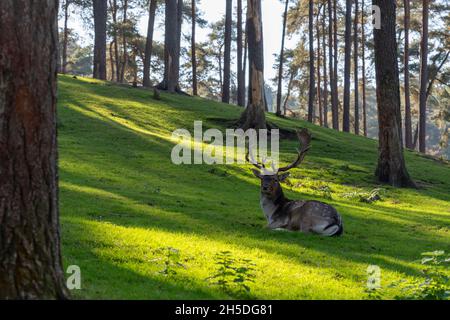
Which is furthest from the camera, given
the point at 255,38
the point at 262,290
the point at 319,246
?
the point at 255,38

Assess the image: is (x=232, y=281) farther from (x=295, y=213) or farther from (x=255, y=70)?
(x=255, y=70)

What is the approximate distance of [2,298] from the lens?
5.25 meters

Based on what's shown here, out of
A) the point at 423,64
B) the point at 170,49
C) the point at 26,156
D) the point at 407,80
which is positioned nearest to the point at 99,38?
the point at 170,49

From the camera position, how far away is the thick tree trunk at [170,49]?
4006 cm

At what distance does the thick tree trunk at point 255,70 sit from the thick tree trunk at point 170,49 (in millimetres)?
12222

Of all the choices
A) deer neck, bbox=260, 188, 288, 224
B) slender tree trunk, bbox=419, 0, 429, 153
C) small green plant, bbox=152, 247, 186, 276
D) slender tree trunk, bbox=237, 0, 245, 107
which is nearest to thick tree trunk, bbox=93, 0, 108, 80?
slender tree trunk, bbox=237, 0, 245, 107

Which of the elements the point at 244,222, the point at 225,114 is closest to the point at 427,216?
the point at 244,222

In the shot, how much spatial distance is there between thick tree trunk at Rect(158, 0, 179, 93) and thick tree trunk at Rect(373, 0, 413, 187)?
66.0 ft

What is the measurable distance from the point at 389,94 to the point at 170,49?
21536mm

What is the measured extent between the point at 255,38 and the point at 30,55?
23.7 meters

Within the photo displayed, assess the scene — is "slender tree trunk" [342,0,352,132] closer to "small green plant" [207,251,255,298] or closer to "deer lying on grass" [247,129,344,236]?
"deer lying on grass" [247,129,344,236]

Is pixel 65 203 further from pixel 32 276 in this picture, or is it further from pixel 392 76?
pixel 392 76

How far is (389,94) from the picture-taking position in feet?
72.5

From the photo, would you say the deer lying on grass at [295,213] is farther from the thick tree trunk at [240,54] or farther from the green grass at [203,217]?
the thick tree trunk at [240,54]
